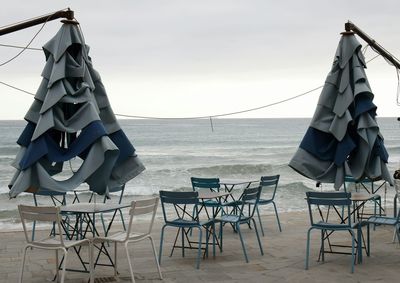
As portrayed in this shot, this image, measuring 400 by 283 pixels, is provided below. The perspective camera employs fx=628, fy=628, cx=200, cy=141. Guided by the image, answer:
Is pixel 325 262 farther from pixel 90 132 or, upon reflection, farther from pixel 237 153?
pixel 237 153

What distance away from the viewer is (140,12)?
467 inches

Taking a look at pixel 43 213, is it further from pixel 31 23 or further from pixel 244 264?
pixel 244 264

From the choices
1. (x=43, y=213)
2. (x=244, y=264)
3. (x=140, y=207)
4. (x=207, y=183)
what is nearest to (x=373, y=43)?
(x=207, y=183)

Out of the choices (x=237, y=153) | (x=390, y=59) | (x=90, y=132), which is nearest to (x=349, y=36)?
(x=390, y=59)

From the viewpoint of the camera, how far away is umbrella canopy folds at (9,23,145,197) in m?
5.88

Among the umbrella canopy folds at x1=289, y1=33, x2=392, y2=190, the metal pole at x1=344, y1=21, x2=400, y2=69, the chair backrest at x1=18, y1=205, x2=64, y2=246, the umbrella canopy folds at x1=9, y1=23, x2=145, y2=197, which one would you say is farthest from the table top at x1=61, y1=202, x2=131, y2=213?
A: the metal pole at x1=344, y1=21, x2=400, y2=69

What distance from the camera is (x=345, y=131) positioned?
7.27 metres

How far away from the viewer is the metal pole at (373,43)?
7652mm

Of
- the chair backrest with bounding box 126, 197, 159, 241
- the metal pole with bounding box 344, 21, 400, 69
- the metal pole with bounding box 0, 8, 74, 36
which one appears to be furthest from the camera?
the metal pole with bounding box 344, 21, 400, 69

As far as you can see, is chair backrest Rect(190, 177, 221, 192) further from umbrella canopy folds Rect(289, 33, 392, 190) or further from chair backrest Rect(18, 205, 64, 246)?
chair backrest Rect(18, 205, 64, 246)

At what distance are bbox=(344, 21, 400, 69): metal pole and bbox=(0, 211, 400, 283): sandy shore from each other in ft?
8.31

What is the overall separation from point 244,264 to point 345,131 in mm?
1961

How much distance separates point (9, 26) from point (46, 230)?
446 cm

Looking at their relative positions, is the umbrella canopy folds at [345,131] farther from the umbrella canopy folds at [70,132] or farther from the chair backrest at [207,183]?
the umbrella canopy folds at [70,132]
